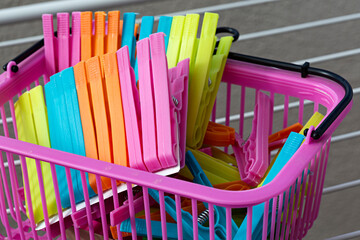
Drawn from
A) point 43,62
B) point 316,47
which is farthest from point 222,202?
point 316,47

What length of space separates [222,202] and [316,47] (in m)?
1.67

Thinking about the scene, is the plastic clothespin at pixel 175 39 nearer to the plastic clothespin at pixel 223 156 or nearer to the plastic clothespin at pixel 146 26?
the plastic clothespin at pixel 146 26

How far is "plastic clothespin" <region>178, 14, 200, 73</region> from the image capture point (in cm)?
99

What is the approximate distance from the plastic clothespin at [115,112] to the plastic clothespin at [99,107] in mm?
11

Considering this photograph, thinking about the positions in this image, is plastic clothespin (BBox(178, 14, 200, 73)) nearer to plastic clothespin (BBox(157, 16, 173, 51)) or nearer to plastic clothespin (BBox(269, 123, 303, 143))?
plastic clothespin (BBox(157, 16, 173, 51))

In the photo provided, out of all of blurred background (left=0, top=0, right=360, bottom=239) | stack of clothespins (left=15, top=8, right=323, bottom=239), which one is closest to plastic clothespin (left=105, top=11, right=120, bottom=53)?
stack of clothespins (left=15, top=8, right=323, bottom=239)

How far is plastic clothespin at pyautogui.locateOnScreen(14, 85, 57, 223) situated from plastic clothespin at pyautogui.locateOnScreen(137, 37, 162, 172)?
17 cm

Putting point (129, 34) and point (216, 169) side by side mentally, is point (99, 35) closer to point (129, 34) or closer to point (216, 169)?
point (129, 34)

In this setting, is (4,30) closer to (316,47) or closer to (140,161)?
(316,47)

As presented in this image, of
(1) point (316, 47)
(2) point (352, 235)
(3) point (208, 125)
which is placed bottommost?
(2) point (352, 235)

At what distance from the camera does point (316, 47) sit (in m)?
2.23

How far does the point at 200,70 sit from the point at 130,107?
16cm

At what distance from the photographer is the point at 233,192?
0.68m

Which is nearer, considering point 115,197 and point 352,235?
point 115,197
